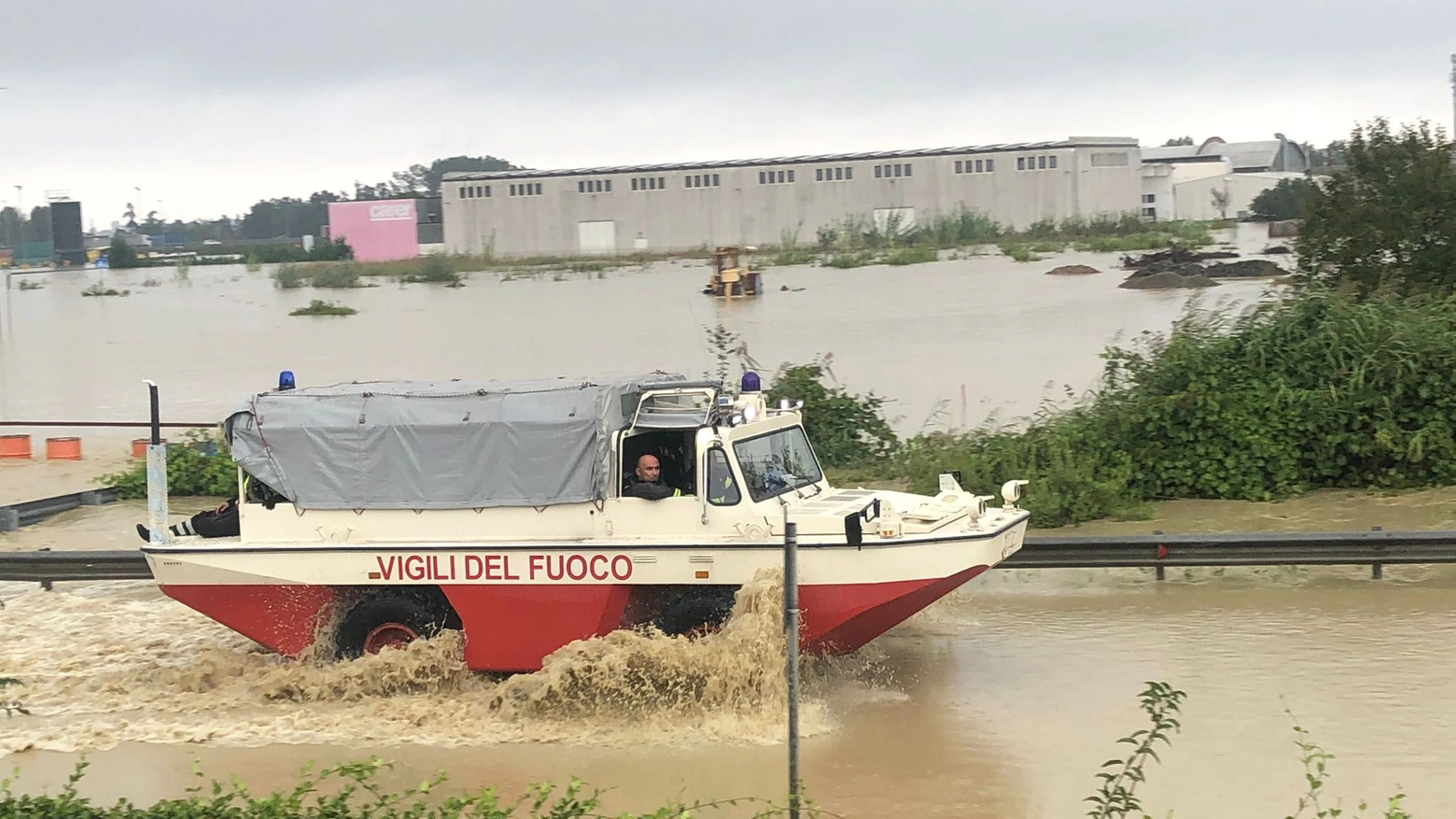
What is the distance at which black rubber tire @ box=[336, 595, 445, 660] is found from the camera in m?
11.7

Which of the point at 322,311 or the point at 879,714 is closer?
the point at 879,714

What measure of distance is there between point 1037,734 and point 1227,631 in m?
3.11

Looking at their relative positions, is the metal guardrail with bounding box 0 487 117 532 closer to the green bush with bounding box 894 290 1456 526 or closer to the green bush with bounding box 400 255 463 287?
the green bush with bounding box 894 290 1456 526

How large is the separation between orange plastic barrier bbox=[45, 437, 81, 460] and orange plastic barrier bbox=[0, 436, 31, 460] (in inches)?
19.0

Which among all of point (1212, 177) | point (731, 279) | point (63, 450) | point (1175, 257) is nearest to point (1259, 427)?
point (63, 450)

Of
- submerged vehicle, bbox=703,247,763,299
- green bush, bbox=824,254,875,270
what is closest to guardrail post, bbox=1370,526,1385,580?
submerged vehicle, bbox=703,247,763,299

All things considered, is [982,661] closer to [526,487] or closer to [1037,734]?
[1037,734]

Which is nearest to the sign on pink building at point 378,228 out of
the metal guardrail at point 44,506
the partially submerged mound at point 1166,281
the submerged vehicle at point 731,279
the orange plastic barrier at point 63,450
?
the submerged vehicle at point 731,279

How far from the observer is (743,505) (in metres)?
11.1

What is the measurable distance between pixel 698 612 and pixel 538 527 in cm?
131

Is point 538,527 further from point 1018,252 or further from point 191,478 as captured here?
point 1018,252

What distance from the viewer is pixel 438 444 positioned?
1160cm

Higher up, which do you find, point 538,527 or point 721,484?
point 721,484

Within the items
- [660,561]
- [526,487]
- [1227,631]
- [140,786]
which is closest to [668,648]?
[660,561]
